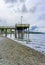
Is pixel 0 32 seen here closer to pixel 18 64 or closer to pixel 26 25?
pixel 26 25

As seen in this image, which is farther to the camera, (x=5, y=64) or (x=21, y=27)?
(x=21, y=27)

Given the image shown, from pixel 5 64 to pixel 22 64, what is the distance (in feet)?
3.25

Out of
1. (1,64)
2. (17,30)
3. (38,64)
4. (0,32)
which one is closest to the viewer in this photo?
(1,64)

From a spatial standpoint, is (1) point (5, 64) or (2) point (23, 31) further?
(2) point (23, 31)

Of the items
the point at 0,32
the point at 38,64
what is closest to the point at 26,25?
the point at 0,32

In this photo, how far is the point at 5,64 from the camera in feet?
31.2

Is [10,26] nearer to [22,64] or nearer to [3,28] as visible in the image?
[3,28]

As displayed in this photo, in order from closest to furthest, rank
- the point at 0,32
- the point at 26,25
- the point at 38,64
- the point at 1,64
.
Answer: the point at 1,64 → the point at 38,64 → the point at 26,25 → the point at 0,32

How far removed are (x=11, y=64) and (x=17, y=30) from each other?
6732 centimetres

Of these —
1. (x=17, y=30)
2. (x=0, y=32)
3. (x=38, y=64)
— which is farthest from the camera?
(x=0, y=32)

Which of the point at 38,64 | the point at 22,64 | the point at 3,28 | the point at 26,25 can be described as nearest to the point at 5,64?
the point at 22,64

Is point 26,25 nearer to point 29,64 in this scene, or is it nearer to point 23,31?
point 23,31

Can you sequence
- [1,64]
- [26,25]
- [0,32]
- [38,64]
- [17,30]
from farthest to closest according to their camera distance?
[0,32]
[17,30]
[26,25]
[38,64]
[1,64]

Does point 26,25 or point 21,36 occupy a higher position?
point 26,25
